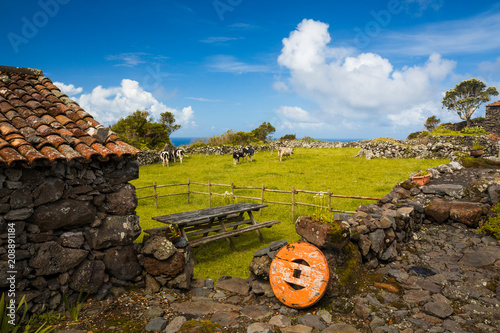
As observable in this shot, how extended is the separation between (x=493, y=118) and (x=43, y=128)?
3776 centimetres

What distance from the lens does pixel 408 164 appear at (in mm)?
20094

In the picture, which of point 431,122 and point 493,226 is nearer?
point 493,226

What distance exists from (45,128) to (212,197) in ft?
31.3

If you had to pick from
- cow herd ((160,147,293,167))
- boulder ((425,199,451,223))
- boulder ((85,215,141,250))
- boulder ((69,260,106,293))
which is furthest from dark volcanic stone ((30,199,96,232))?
cow herd ((160,147,293,167))

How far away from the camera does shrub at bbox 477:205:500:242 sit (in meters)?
6.53

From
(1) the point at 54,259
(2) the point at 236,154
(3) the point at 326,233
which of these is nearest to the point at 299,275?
(3) the point at 326,233

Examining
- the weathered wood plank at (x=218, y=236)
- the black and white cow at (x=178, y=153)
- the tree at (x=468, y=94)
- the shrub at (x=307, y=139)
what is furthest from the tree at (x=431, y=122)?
the weathered wood plank at (x=218, y=236)

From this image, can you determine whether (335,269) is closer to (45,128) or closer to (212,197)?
(45,128)

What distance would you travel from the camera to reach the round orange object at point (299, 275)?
14.8 ft

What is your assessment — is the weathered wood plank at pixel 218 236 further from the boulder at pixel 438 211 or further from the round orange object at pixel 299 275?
the boulder at pixel 438 211

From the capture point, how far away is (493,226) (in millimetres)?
6680

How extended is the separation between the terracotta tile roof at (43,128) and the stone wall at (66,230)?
0.97 feet

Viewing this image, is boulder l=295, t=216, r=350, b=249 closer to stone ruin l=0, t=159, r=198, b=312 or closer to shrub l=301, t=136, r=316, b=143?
stone ruin l=0, t=159, r=198, b=312

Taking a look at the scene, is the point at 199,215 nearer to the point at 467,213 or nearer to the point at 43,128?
the point at 43,128
